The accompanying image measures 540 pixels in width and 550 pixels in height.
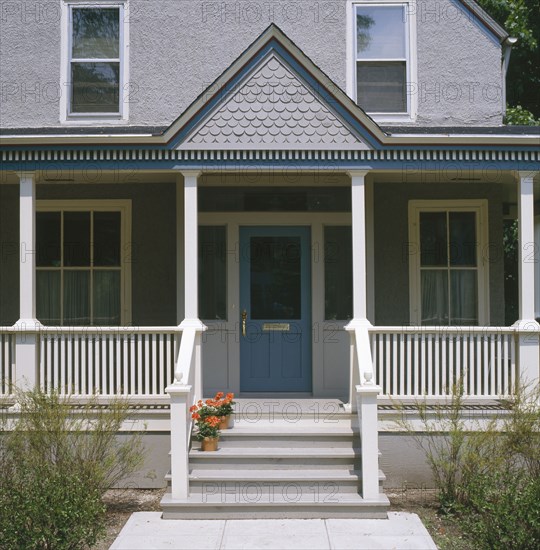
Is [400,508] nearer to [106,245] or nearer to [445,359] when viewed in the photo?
[445,359]

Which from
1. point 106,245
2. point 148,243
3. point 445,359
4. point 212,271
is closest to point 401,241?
point 445,359

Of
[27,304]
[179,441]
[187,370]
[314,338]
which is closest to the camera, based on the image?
[179,441]

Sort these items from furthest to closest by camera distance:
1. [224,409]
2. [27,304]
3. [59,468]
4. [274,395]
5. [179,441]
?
[274,395]
[27,304]
[224,409]
[179,441]
[59,468]

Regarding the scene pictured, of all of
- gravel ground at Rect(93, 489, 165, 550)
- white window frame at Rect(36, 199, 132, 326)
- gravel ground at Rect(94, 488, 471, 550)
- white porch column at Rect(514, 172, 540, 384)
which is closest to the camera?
gravel ground at Rect(94, 488, 471, 550)

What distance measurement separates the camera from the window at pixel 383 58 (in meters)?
9.98

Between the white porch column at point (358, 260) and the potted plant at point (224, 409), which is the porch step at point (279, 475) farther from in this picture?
the white porch column at point (358, 260)

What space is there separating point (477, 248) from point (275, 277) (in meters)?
2.97

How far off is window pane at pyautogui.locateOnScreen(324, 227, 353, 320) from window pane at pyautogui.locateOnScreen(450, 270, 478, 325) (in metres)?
1.52

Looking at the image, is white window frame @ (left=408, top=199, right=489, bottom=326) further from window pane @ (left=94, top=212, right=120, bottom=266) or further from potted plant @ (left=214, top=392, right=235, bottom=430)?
window pane @ (left=94, top=212, right=120, bottom=266)

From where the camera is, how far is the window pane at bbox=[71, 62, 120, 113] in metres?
10.0

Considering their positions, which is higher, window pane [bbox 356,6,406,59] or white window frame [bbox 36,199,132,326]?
window pane [bbox 356,6,406,59]

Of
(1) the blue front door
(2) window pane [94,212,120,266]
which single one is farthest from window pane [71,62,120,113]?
(1) the blue front door

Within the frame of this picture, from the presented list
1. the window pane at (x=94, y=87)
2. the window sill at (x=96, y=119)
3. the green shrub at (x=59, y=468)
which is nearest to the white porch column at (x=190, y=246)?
the green shrub at (x=59, y=468)

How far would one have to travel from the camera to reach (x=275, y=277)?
982 cm
